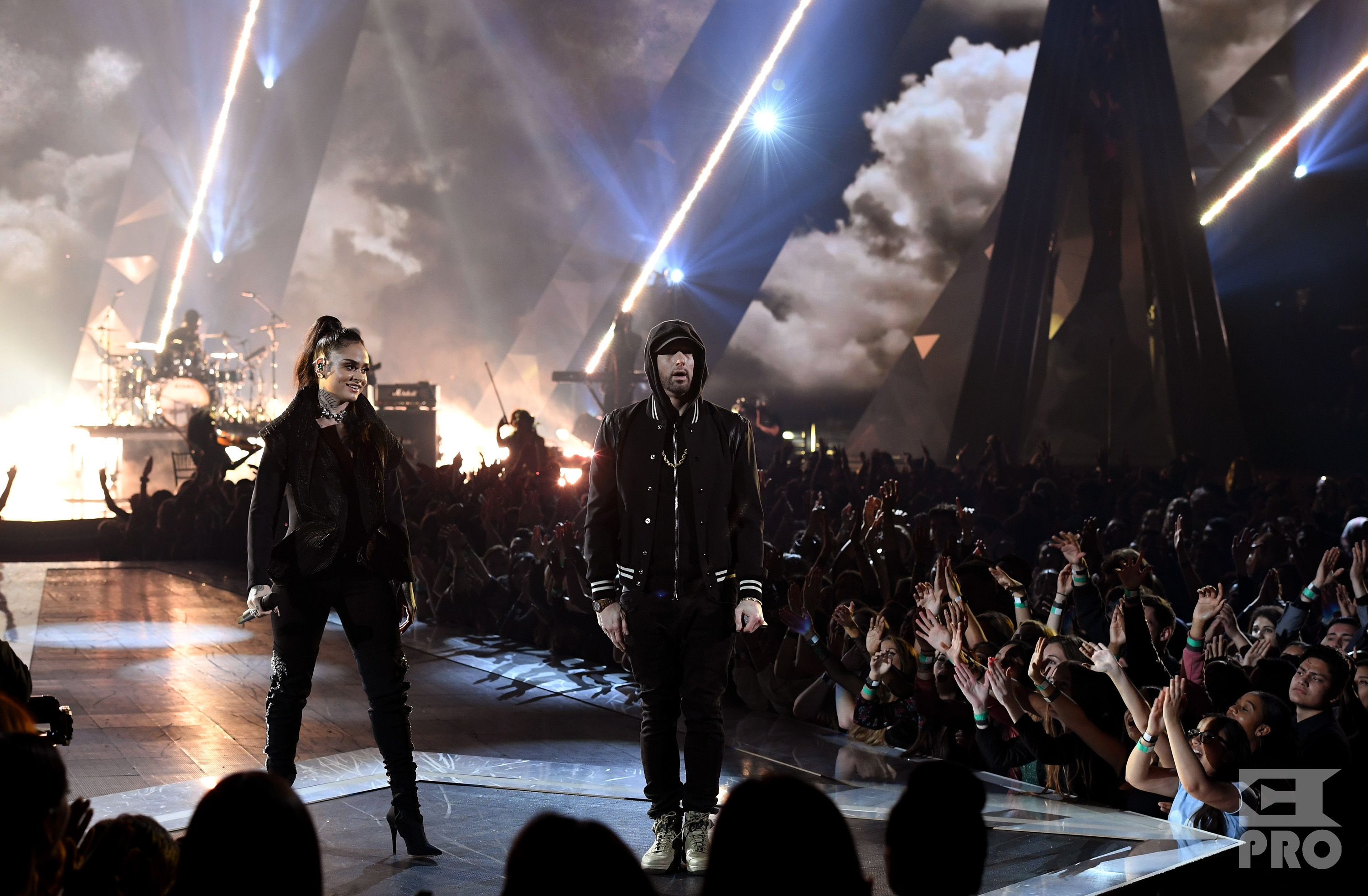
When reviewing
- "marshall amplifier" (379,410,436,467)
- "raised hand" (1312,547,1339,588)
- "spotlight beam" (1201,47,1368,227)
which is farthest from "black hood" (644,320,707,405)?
"marshall amplifier" (379,410,436,467)

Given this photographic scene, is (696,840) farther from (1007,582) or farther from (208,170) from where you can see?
(208,170)

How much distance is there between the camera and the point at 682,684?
3.60 m

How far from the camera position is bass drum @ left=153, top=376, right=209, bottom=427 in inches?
984

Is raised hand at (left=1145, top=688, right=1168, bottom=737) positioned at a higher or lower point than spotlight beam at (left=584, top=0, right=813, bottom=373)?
lower

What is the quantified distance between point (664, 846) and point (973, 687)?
148cm

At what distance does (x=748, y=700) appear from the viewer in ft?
20.6

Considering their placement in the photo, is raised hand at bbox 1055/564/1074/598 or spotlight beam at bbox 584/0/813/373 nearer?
raised hand at bbox 1055/564/1074/598

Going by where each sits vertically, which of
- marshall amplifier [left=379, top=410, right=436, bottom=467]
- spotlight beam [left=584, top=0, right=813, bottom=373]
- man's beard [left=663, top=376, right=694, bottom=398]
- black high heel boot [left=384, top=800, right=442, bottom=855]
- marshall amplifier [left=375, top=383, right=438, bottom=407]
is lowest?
black high heel boot [left=384, top=800, right=442, bottom=855]

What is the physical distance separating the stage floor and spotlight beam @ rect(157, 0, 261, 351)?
2061 cm

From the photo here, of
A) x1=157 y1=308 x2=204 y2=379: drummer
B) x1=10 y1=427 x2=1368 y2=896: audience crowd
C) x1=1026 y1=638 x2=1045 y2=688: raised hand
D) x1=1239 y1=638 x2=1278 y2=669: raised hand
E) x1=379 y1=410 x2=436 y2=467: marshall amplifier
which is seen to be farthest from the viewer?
x1=157 y1=308 x2=204 y2=379: drummer

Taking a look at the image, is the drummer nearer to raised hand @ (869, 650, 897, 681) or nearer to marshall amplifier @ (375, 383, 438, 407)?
marshall amplifier @ (375, 383, 438, 407)

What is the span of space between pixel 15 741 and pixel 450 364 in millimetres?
27154

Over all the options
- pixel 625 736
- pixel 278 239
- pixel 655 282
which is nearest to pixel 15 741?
pixel 625 736

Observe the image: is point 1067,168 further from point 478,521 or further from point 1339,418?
point 478,521
